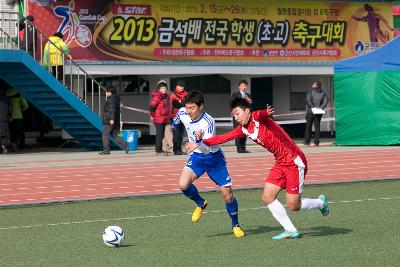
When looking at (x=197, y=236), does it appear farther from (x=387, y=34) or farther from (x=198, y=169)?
(x=387, y=34)

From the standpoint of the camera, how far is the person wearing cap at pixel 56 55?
2886cm

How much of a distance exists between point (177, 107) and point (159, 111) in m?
0.86

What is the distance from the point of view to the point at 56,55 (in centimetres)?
2898

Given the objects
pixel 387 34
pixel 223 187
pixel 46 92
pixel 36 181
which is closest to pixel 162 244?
pixel 223 187

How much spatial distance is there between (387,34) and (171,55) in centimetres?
899

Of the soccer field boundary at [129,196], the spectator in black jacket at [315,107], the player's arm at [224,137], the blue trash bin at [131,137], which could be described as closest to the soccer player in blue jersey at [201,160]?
the player's arm at [224,137]

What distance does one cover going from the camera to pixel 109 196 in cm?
1723

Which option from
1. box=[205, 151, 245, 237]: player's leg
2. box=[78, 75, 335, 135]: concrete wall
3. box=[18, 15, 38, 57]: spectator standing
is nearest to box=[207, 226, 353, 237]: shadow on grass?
box=[205, 151, 245, 237]: player's leg

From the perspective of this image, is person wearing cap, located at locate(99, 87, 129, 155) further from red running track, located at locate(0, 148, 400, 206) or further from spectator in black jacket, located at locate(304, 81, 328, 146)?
spectator in black jacket, located at locate(304, 81, 328, 146)

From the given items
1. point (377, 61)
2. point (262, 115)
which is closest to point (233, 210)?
point (262, 115)

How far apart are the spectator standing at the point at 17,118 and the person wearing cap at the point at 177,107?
5735 mm

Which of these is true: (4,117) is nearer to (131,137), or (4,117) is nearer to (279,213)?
(131,137)

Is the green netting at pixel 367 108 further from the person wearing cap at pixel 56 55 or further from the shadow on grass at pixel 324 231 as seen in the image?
the shadow on grass at pixel 324 231

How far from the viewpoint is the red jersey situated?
1164 cm
